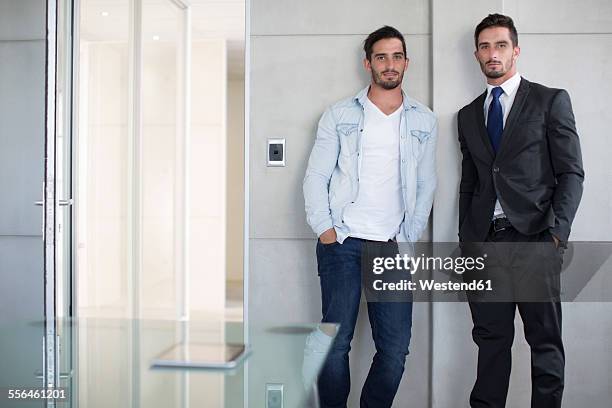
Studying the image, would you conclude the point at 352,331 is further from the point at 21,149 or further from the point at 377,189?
the point at 21,149

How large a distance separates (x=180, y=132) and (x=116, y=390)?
17.2 ft

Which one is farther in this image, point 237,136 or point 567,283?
point 237,136

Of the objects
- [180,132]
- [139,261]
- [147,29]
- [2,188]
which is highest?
[147,29]

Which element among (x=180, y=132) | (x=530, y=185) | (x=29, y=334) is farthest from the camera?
(x=180, y=132)

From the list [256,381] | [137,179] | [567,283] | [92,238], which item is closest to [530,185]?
[567,283]

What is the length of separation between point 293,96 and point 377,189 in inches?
27.0

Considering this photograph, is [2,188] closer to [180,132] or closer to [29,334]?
Answer: [29,334]

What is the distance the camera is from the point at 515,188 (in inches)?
126

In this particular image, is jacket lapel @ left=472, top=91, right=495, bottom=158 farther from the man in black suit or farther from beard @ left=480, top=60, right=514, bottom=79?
beard @ left=480, top=60, right=514, bottom=79

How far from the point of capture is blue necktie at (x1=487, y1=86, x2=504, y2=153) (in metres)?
3.29

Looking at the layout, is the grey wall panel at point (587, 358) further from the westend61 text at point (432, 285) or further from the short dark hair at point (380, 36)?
the short dark hair at point (380, 36)

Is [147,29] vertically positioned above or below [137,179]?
above

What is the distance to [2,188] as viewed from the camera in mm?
3668

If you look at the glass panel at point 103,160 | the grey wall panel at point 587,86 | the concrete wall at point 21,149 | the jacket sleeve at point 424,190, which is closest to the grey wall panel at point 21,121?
the concrete wall at point 21,149
